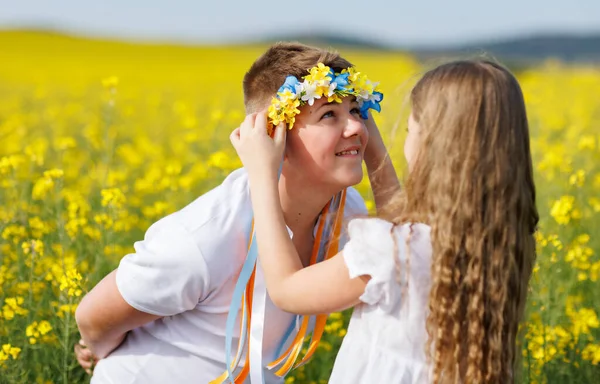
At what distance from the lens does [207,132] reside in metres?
7.35

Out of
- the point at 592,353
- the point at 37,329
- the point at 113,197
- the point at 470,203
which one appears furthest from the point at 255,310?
the point at 592,353

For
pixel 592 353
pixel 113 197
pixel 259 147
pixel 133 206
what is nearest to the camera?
pixel 259 147

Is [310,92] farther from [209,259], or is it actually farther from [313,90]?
[209,259]

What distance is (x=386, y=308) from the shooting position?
72.3 inches

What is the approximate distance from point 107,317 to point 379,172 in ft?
2.82

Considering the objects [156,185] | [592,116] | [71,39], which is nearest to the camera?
[156,185]

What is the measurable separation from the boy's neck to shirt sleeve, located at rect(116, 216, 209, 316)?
0.97 ft

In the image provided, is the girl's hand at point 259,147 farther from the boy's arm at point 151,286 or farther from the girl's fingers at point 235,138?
the boy's arm at point 151,286

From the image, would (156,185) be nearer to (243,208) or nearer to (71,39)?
(243,208)

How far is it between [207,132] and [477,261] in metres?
5.69

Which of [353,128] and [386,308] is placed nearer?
[386,308]

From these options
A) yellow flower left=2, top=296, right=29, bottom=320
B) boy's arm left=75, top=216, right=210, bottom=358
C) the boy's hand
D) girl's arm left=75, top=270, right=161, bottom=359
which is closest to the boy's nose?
boy's arm left=75, top=216, right=210, bottom=358

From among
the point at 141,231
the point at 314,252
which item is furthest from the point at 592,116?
the point at 314,252

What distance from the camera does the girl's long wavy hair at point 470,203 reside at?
70.1 inches
